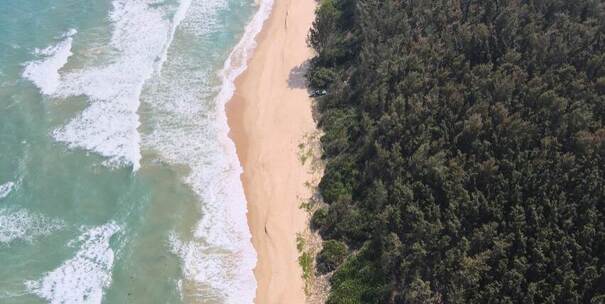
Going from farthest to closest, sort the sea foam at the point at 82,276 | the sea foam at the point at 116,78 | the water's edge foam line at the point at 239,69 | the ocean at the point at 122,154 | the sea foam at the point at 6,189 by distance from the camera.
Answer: the sea foam at the point at 116,78 < the water's edge foam line at the point at 239,69 < the sea foam at the point at 6,189 < the ocean at the point at 122,154 < the sea foam at the point at 82,276

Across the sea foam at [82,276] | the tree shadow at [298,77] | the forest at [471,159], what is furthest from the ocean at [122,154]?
the forest at [471,159]

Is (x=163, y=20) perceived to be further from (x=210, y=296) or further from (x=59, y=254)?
(x=210, y=296)

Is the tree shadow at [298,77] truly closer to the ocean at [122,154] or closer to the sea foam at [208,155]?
the sea foam at [208,155]

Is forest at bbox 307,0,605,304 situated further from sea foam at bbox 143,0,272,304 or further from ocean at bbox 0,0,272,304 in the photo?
ocean at bbox 0,0,272,304

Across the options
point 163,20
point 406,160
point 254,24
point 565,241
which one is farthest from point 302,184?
point 163,20

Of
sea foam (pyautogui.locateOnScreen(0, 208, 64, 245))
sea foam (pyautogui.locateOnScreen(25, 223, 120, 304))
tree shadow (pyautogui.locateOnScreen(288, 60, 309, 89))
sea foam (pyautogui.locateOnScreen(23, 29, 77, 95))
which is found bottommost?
sea foam (pyautogui.locateOnScreen(25, 223, 120, 304))

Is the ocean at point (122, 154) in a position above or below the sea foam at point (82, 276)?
above

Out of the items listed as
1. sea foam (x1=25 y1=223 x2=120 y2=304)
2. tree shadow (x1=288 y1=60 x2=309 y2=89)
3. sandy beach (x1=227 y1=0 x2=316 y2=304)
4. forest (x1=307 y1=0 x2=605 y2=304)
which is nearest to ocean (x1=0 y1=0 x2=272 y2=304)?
sea foam (x1=25 y1=223 x2=120 y2=304)
